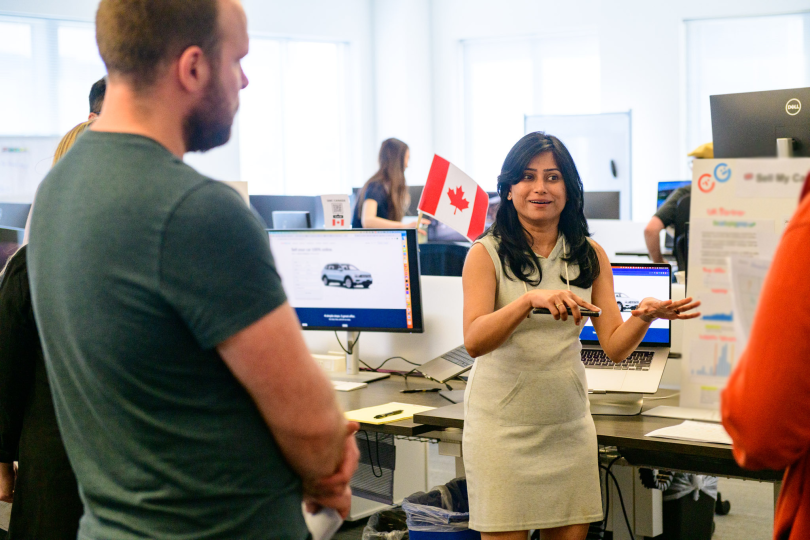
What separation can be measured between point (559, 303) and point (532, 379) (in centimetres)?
33

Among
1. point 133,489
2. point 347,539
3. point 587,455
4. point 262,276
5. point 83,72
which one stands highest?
point 83,72

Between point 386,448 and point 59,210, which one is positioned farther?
point 386,448

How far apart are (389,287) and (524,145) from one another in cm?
98

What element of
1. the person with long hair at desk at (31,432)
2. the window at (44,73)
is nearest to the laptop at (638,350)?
the person with long hair at desk at (31,432)

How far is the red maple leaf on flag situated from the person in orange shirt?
6.68 ft

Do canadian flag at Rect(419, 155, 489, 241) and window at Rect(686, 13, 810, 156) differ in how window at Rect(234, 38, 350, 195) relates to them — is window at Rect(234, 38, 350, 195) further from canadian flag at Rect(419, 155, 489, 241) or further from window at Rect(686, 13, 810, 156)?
canadian flag at Rect(419, 155, 489, 241)

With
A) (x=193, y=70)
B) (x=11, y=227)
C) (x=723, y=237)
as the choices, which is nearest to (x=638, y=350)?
(x=723, y=237)

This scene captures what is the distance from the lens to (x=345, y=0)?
8531mm

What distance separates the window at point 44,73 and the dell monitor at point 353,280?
15.2ft

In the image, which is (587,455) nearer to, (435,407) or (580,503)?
(580,503)

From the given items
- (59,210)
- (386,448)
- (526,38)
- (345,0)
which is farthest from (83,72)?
(59,210)

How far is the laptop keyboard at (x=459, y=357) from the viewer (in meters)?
2.57

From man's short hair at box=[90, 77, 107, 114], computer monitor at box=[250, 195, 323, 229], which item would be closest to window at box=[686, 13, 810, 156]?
computer monitor at box=[250, 195, 323, 229]

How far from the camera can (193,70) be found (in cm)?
89
